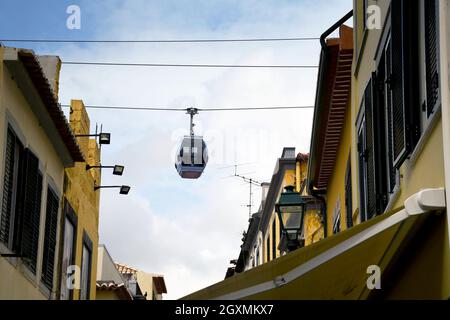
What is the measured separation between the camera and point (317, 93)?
14.1m

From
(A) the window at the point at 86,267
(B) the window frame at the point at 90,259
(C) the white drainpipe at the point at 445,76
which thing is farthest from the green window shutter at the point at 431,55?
(A) the window at the point at 86,267

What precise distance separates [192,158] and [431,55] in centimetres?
2342

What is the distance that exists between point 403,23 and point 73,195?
1298cm

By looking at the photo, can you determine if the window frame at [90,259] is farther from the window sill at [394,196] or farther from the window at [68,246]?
the window sill at [394,196]

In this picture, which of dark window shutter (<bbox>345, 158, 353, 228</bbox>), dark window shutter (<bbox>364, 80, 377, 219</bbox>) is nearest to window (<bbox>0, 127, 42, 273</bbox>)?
dark window shutter (<bbox>345, 158, 353, 228</bbox>)

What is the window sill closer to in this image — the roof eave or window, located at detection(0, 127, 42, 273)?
the roof eave

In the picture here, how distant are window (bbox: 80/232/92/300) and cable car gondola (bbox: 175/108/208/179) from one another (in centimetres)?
777

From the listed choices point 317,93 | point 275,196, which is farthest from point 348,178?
point 275,196

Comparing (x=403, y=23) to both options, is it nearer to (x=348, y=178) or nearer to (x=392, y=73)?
(x=392, y=73)

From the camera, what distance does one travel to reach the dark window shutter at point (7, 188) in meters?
13.6

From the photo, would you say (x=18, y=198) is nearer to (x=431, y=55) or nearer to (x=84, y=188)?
(x=84, y=188)

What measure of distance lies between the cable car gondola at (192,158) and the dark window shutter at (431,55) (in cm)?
2221

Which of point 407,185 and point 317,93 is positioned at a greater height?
point 317,93
